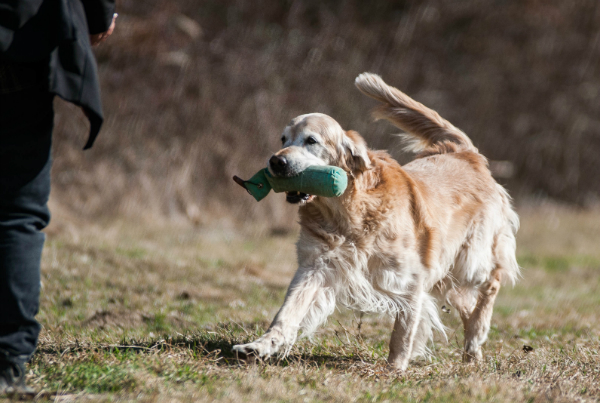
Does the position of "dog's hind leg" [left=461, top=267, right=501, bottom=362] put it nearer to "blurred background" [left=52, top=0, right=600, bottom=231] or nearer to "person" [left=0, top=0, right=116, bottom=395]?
"person" [left=0, top=0, right=116, bottom=395]

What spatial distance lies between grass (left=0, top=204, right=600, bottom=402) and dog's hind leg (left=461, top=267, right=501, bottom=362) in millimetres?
104

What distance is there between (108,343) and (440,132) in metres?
2.95

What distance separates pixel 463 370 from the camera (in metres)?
3.30

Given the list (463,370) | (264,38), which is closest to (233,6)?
(264,38)

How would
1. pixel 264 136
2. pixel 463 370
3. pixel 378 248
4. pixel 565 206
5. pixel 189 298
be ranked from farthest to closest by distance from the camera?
pixel 565 206
pixel 264 136
pixel 189 298
pixel 378 248
pixel 463 370

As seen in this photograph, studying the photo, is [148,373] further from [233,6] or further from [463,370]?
[233,6]

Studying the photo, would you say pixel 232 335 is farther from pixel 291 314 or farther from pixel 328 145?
pixel 328 145

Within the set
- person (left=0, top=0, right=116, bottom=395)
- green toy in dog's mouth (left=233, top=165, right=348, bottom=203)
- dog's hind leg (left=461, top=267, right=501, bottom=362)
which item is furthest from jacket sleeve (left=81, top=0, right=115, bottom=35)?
dog's hind leg (left=461, top=267, right=501, bottom=362)

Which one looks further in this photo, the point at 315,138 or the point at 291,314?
the point at 315,138

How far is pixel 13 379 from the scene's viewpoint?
2.53m

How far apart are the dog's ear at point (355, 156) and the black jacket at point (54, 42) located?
5.46 feet

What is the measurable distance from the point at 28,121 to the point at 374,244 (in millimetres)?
1959

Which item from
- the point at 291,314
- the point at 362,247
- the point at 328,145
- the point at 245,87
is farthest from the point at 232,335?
the point at 245,87

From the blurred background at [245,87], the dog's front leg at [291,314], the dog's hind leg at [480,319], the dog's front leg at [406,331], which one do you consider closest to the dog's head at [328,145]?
the dog's front leg at [291,314]
